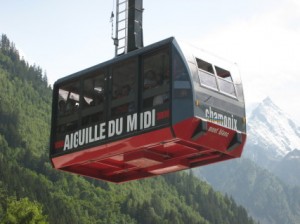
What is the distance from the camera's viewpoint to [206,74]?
23.6 m

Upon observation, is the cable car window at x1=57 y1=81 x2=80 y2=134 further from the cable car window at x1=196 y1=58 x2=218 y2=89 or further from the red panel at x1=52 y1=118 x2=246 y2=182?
the cable car window at x1=196 y1=58 x2=218 y2=89

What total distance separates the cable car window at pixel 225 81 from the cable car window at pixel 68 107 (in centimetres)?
476

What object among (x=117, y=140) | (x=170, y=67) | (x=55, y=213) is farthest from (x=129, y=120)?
(x=55, y=213)

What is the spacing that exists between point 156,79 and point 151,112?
99 cm

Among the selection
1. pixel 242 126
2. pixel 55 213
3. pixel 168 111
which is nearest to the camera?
pixel 168 111

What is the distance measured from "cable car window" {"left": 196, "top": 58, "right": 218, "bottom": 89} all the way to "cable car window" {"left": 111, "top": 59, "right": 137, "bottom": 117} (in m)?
1.97

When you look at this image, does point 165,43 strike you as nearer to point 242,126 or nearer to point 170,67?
point 170,67

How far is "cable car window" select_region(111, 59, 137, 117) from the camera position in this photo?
78.9 feet

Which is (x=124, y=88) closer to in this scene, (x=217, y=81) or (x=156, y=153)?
(x=156, y=153)

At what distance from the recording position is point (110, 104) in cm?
2486

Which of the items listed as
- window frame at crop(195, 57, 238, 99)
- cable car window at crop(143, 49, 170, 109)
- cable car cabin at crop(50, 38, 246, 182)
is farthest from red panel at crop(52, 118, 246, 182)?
window frame at crop(195, 57, 238, 99)

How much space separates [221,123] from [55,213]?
155428 millimetres

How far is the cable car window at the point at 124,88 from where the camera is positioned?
78.9ft

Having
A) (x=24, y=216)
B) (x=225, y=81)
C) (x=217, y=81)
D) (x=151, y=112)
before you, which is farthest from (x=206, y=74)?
(x=24, y=216)
